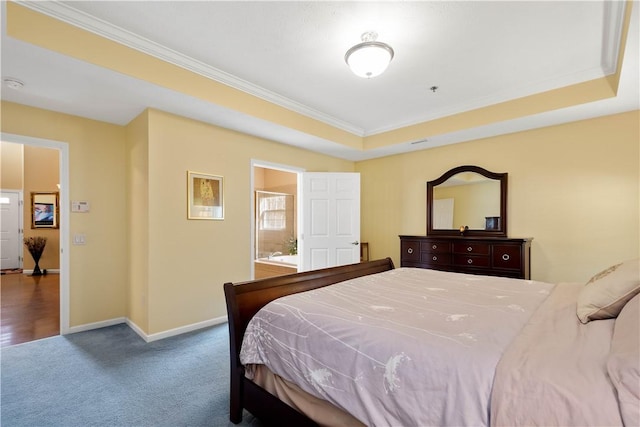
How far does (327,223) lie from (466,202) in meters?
2.02

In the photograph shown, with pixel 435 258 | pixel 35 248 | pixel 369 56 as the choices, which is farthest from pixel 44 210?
pixel 435 258

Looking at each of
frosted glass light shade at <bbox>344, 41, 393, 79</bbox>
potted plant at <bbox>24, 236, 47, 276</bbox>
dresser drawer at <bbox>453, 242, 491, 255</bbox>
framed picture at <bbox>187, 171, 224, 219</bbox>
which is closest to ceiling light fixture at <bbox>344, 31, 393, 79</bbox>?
frosted glass light shade at <bbox>344, 41, 393, 79</bbox>

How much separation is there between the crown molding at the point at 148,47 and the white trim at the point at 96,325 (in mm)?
2952

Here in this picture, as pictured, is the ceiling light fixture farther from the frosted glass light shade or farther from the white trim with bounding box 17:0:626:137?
the white trim with bounding box 17:0:626:137

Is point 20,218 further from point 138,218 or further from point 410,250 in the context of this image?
point 410,250

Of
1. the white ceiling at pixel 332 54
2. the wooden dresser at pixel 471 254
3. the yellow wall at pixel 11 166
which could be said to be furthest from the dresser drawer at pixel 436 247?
the yellow wall at pixel 11 166

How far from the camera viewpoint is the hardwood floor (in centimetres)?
321

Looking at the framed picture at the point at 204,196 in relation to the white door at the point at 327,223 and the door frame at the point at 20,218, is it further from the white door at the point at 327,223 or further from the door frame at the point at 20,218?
the door frame at the point at 20,218

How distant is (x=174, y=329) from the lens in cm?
324

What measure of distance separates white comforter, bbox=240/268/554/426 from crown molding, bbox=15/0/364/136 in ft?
7.62

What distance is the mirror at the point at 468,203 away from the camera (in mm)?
3980

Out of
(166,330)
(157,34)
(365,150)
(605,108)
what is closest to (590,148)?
(605,108)

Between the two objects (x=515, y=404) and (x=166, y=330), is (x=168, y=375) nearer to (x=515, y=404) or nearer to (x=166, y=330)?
(x=166, y=330)

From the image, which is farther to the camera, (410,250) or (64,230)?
(410,250)
